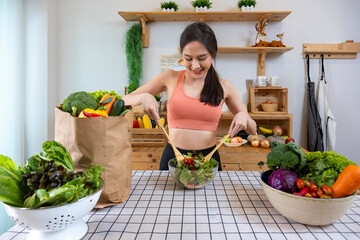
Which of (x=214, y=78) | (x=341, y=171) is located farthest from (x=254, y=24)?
(x=341, y=171)

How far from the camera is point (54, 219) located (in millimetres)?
541

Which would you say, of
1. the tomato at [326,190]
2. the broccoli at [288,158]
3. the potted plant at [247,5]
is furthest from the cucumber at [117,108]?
the potted plant at [247,5]

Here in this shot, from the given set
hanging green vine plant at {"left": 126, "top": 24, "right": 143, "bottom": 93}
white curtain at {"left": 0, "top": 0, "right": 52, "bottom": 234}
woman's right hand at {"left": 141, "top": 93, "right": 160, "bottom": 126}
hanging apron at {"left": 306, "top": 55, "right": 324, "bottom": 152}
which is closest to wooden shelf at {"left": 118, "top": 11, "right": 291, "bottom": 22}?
hanging green vine plant at {"left": 126, "top": 24, "right": 143, "bottom": 93}

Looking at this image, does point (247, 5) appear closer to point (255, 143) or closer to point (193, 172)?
point (255, 143)

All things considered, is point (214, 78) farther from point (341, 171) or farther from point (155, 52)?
point (155, 52)

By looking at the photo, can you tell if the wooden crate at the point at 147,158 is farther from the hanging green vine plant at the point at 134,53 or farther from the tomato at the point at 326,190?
the tomato at the point at 326,190

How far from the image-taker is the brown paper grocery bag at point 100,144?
72 cm

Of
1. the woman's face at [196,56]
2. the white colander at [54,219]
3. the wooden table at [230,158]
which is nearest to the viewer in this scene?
the white colander at [54,219]

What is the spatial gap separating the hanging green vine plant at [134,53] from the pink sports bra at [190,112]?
47.6 inches

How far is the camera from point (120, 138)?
78cm

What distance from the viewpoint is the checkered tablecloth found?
0.63 m

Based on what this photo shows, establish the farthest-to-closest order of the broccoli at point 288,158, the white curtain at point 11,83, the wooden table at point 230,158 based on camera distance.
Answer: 1. the wooden table at point 230,158
2. the white curtain at point 11,83
3. the broccoli at point 288,158

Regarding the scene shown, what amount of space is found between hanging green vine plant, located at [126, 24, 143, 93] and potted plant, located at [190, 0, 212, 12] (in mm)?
633

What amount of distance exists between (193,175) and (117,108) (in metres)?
0.36
